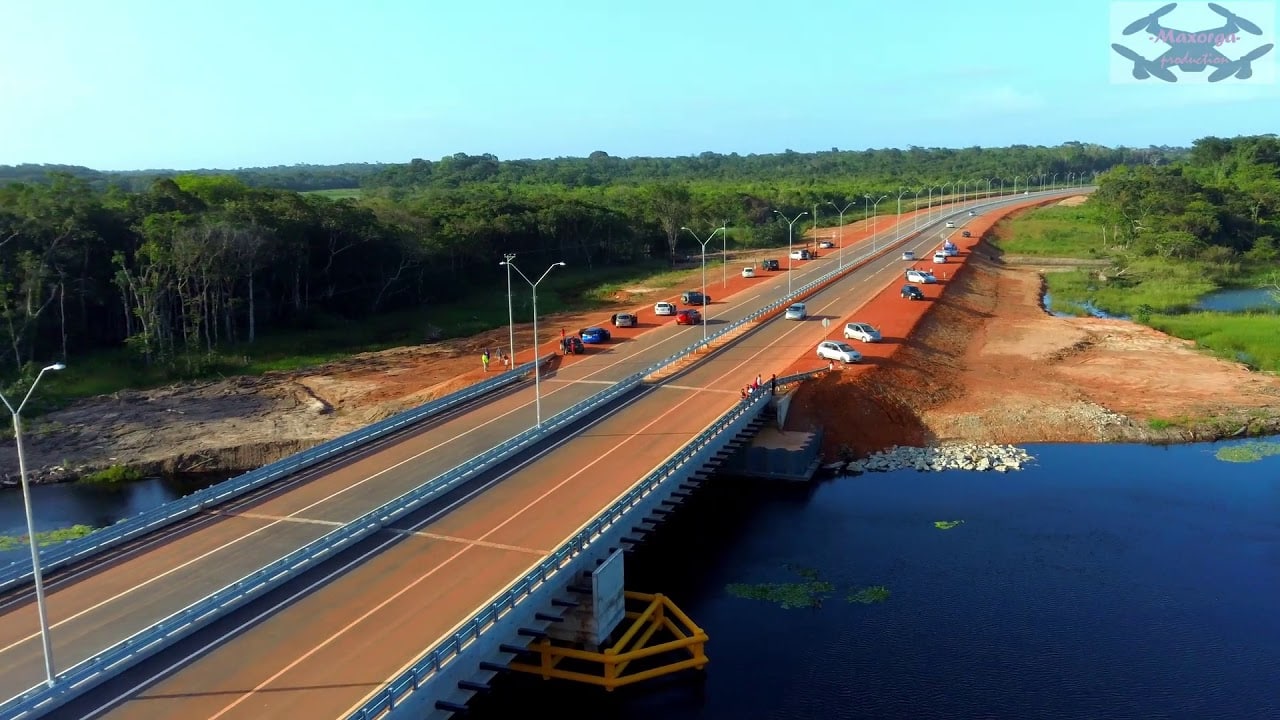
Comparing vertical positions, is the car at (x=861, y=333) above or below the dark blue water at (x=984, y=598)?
above

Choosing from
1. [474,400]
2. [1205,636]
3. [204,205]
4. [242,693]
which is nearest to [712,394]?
[474,400]

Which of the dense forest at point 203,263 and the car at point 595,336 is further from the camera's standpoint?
the car at point 595,336

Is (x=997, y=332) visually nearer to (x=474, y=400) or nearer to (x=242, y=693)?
(x=474, y=400)

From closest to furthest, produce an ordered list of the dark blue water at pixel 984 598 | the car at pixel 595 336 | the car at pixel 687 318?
the dark blue water at pixel 984 598
the car at pixel 595 336
the car at pixel 687 318

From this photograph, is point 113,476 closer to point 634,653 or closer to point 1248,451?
point 634,653

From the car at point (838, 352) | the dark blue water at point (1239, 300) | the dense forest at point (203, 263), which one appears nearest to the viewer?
the car at point (838, 352)

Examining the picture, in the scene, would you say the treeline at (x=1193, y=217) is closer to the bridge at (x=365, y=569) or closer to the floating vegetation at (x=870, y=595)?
the bridge at (x=365, y=569)

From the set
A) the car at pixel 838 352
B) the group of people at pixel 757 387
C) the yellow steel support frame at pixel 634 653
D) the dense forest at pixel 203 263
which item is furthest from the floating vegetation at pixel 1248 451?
the dense forest at pixel 203 263
